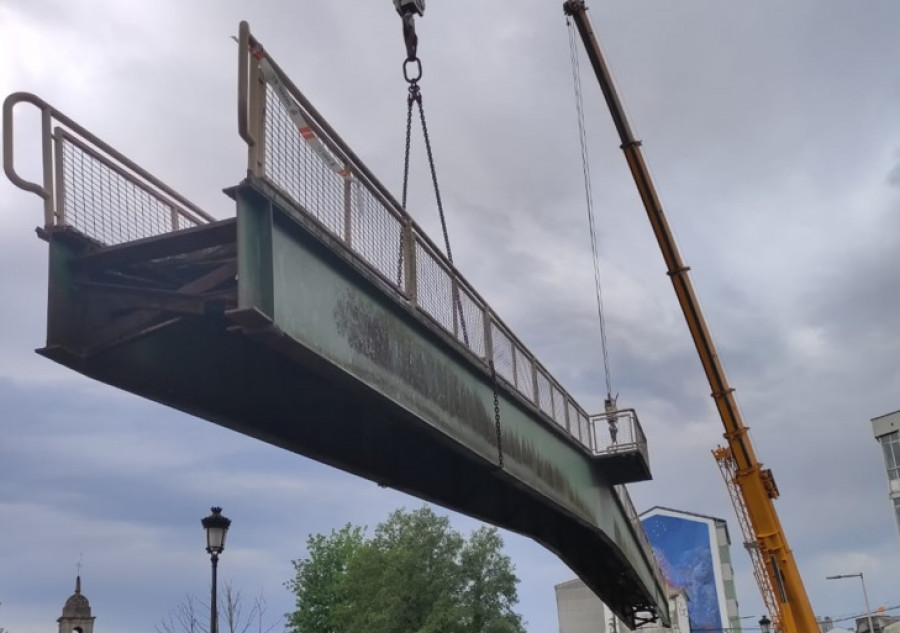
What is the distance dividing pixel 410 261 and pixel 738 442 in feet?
74.6

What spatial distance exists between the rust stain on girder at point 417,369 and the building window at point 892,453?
4902cm

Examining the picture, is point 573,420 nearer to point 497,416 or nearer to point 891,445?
point 497,416

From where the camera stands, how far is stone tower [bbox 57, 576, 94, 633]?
43.7 metres

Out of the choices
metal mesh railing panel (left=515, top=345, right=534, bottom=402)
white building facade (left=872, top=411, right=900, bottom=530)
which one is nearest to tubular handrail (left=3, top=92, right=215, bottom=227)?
metal mesh railing panel (left=515, top=345, right=534, bottom=402)

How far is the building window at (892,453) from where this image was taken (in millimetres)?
56719

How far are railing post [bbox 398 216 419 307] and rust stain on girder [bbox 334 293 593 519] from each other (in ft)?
1.23

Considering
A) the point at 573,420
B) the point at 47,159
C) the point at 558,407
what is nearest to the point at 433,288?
the point at 47,159

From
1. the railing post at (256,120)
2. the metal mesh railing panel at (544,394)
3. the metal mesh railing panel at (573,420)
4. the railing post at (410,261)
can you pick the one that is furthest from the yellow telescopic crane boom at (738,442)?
the railing post at (256,120)

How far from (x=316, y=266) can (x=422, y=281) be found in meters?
2.57

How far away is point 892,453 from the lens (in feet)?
189

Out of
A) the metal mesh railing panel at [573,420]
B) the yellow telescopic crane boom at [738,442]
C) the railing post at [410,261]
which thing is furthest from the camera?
the yellow telescopic crane boom at [738,442]

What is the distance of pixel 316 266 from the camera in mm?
8711

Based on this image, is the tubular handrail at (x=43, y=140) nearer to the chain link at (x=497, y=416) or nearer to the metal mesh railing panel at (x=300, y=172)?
the metal mesh railing panel at (x=300, y=172)

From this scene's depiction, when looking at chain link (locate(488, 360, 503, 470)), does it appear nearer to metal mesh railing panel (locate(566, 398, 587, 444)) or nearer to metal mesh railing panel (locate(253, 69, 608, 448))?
metal mesh railing panel (locate(253, 69, 608, 448))
